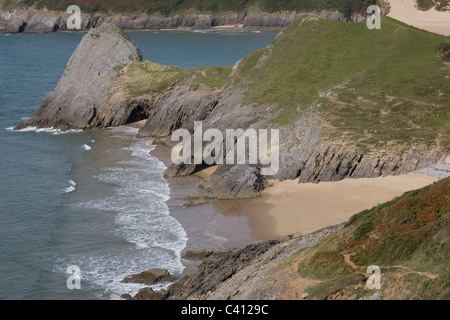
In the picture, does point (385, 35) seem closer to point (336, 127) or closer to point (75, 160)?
point (336, 127)

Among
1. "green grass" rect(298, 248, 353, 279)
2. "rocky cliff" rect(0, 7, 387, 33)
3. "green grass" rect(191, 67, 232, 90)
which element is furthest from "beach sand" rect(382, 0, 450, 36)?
"green grass" rect(298, 248, 353, 279)

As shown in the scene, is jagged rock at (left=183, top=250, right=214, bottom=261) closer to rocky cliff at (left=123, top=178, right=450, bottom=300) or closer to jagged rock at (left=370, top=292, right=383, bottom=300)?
rocky cliff at (left=123, top=178, right=450, bottom=300)

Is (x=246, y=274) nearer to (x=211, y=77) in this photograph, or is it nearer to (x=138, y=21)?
(x=211, y=77)

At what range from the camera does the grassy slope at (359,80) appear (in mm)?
59438

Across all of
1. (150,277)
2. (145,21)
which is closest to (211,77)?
(150,277)

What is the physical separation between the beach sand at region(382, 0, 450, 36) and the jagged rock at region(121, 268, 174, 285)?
315ft

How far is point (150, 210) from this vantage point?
5253 cm

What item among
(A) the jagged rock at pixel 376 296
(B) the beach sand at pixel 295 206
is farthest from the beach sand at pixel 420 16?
(A) the jagged rock at pixel 376 296

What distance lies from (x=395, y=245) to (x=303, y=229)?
17.0 metres

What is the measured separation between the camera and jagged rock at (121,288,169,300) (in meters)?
37.1

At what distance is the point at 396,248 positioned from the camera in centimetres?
3000

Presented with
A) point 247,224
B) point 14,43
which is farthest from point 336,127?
point 14,43

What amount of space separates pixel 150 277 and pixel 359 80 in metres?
35.4

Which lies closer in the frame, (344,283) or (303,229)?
(344,283)
